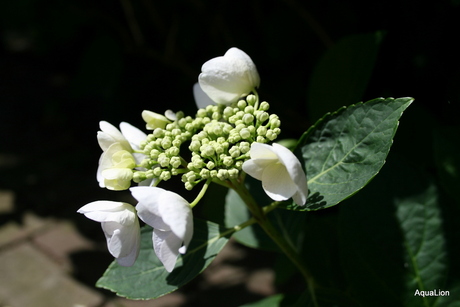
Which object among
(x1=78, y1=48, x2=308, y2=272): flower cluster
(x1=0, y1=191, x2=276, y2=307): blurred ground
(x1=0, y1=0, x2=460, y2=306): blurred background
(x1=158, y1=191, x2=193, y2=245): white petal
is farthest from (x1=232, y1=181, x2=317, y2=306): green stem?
(x1=0, y1=191, x2=276, y2=307): blurred ground

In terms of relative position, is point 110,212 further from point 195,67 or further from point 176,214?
point 195,67

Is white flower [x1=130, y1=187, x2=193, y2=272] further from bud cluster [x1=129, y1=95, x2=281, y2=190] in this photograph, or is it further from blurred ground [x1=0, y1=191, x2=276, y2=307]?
blurred ground [x1=0, y1=191, x2=276, y2=307]

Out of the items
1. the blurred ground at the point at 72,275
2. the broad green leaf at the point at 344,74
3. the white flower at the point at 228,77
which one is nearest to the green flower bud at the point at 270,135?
the white flower at the point at 228,77

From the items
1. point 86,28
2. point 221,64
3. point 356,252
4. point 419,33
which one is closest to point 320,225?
point 356,252

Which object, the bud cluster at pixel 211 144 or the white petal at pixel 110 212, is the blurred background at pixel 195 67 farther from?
the white petal at pixel 110 212

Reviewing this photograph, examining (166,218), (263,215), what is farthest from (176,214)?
(263,215)
